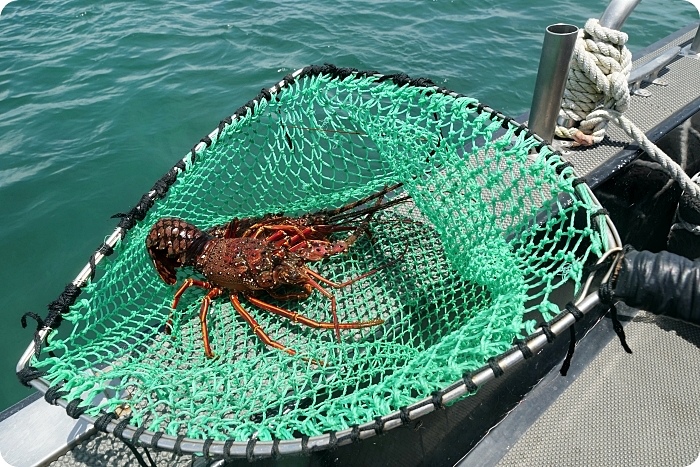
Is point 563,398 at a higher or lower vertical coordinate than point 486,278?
lower

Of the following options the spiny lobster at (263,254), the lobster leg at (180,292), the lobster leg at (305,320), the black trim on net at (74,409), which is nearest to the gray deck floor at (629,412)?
the lobster leg at (305,320)

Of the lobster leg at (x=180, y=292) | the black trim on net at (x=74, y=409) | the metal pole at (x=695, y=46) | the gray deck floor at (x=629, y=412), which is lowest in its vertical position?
the gray deck floor at (x=629, y=412)

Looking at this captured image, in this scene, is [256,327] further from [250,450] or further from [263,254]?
[250,450]

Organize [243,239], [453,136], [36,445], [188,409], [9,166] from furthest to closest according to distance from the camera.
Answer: [9,166]
[243,239]
[453,136]
[36,445]
[188,409]

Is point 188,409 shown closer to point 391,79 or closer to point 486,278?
point 486,278

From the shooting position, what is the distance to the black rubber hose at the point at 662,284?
1.47 m

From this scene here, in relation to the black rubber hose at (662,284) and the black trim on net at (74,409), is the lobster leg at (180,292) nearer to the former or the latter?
the black trim on net at (74,409)

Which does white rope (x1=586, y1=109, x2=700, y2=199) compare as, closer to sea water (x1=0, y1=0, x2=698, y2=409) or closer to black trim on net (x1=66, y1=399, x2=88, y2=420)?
black trim on net (x1=66, y1=399, x2=88, y2=420)

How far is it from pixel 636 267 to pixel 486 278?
772 mm

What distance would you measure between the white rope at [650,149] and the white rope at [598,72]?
62 millimetres

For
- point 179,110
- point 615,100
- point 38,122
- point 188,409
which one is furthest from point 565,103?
point 38,122

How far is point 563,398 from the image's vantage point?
3.00 metres

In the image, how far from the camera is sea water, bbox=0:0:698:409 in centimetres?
520

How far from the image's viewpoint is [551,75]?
268 cm
